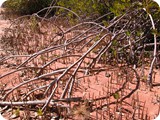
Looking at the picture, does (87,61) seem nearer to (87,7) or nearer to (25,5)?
(87,7)

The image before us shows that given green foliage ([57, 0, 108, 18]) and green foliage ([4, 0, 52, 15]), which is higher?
green foliage ([4, 0, 52, 15])

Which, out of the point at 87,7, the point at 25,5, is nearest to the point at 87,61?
the point at 87,7

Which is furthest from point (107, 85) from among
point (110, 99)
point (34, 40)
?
point (34, 40)

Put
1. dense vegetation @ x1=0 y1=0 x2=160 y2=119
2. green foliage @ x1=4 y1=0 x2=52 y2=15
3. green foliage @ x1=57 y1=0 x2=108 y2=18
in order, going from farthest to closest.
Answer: green foliage @ x1=4 y1=0 x2=52 y2=15 → green foliage @ x1=57 y1=0 x2=108 y2=18 → dense vegetation @ x1=0 y1=0 x2=160 y2=119

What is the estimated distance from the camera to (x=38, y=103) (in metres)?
2.04

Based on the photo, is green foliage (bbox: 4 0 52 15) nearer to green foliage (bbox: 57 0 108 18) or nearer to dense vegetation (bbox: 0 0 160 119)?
dense vegetation (bbox: 0 0 160 119)

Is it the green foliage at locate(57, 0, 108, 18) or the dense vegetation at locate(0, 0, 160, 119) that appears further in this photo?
the green foliage at locate(57, 0, 108, 18)

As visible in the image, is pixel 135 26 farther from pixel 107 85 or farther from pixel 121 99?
pixel 121 99

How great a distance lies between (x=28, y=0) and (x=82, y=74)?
167 inches

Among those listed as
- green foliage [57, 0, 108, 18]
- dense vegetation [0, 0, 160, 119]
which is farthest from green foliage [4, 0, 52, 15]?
green foliage [57, 0, 108, 18]

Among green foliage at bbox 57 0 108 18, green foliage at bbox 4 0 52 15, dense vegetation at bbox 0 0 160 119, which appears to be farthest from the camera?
green foliage at bbox 4 0 52 15

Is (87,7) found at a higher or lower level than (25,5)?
lower

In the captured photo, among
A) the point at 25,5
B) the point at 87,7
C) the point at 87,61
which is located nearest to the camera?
the point at 87,61

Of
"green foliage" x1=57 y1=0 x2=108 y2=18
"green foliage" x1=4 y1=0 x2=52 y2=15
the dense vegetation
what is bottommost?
the dense vegetation
